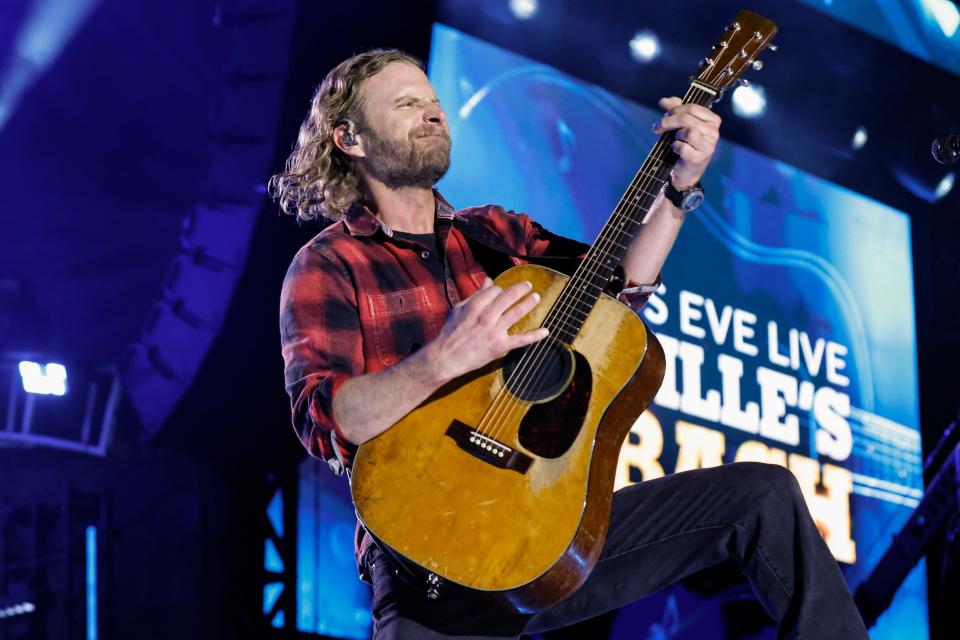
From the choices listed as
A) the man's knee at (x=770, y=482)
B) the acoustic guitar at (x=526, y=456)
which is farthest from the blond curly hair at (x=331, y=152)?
the man's knee at (x=770, y=482)

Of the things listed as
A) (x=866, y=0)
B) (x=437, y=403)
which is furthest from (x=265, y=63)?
(x=866, y=0)

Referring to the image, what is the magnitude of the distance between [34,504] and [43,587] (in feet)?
1.10

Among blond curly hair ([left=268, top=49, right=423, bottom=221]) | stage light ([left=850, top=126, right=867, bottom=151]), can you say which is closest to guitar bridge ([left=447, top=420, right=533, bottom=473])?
blond curly hair ([left=268, top=49, right=423, bottom=221])

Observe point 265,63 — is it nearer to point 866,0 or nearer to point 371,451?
point 371,451

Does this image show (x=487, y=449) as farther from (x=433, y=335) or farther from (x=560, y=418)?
(x=433, y=335)

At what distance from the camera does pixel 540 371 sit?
2412 millimetres

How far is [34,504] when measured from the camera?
4195 millimetres

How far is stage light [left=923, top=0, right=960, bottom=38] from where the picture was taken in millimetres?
7934

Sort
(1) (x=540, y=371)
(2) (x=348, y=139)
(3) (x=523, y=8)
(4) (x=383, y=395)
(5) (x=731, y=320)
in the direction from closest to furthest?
(4) (x=383, y=395) → (1) (x=540, y=371) → (2) (x=348, y=139) → (3) (x=523, y=8) → (5) (x=731, y=320)

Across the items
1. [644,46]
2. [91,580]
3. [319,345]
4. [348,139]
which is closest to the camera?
[319,345]

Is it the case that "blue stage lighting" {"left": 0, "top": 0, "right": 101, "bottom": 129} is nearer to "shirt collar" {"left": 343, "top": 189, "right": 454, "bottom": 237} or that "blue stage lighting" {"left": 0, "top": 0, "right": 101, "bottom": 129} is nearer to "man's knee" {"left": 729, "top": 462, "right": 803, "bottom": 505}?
"shirt collar" {"left": 343, "top": 189, "right": 454, "bottom": 237}

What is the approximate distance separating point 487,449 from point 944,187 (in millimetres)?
6648

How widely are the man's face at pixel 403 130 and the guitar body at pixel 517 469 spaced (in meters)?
0.53

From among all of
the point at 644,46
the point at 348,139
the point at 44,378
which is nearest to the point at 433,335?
the point at 348,139
